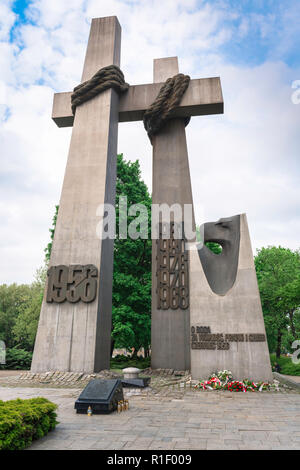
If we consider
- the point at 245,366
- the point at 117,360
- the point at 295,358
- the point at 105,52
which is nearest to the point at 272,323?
the point at 295,358

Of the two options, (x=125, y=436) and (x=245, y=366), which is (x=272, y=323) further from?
(x=125, y=436)

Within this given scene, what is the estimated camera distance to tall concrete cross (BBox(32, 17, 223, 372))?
43.1 feet

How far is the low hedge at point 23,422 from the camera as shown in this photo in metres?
4.41

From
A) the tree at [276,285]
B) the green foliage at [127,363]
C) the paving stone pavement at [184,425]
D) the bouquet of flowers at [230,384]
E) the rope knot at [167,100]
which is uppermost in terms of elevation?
the rope knot at [167,100]

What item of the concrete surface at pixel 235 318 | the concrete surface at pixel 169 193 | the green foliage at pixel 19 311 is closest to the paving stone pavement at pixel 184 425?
the concrete surface at pixel 235 318

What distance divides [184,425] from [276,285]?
2228cm

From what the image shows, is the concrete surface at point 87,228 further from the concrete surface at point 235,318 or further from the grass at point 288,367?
the grass at point 288,367

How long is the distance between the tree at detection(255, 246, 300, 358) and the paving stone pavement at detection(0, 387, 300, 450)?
17393 millimetres

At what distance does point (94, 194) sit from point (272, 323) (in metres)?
18.9

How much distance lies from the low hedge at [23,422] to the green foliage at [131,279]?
37.2ft

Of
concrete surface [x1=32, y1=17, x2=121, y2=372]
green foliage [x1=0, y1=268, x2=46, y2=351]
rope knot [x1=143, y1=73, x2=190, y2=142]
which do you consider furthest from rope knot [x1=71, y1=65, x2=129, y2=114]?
green foliage [x1=0, y1=268, x2=46, y2=351]

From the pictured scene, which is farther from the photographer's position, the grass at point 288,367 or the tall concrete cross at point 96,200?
the grass at point 288,367

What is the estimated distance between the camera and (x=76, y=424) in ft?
20.4

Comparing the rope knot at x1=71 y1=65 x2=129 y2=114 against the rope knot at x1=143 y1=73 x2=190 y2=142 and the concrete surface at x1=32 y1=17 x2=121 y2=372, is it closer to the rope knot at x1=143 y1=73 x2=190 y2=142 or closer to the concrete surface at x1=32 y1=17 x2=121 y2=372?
the concrete surface at x1=32 y1=17 x2=121 y2=372
